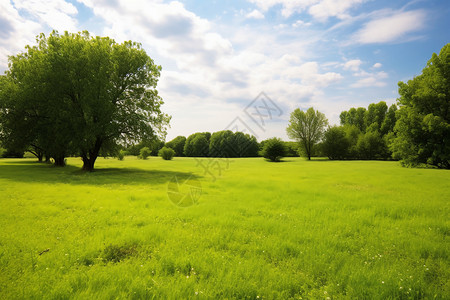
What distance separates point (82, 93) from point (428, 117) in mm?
53325

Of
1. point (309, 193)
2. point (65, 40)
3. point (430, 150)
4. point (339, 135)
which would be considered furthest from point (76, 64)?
point (339, 135)

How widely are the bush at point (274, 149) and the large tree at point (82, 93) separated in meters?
41.7

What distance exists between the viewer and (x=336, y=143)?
68938 millimetres

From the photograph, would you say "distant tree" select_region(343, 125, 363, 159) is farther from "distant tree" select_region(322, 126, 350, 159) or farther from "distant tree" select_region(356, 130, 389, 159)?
"distant tree" select_region(356, 130, 389, 159)

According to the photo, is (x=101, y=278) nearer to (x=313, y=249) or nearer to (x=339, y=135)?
(x=313, y=249)

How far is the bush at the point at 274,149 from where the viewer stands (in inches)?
2416

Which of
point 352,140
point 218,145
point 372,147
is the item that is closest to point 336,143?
point 352,140

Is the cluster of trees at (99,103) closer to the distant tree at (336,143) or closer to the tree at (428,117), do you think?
the tree at (428,117)

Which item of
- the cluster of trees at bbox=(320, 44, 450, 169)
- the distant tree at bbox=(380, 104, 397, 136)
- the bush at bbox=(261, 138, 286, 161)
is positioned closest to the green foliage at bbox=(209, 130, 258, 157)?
the bush at bbox=(261, 138, 286, 161)

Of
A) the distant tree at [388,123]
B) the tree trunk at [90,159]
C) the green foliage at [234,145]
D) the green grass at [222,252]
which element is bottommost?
the green grass at [222,252]

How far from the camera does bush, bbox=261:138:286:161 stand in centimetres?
6138

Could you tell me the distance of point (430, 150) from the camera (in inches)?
1277

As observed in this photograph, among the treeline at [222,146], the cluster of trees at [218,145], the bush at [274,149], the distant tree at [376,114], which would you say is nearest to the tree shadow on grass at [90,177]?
the treeline at [222,146]

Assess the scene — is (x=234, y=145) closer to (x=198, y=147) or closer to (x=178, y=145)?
(x=198, y=147)
